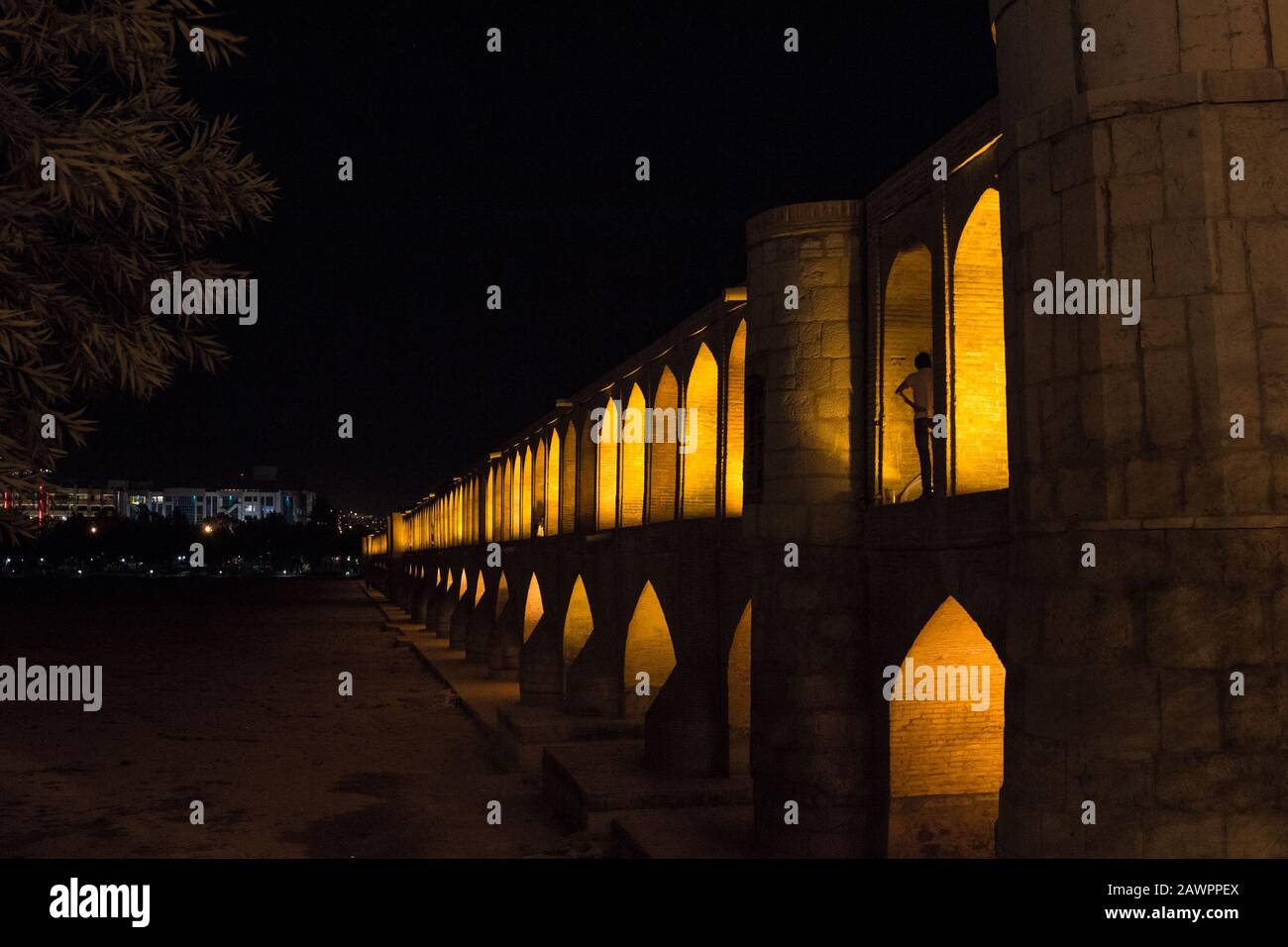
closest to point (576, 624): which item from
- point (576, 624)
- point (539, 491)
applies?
point (576, 624)

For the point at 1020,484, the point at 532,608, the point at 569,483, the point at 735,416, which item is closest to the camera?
the point at 1020,484

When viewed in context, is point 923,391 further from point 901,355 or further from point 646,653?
point 646,653

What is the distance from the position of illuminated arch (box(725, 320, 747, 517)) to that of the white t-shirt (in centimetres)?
466

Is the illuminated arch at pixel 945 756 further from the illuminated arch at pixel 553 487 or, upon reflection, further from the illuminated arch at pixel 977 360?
the illuminated arch at pixel 553 487

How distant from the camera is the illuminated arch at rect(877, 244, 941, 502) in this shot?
Result: 10.9 meters

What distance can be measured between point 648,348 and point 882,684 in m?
8.69

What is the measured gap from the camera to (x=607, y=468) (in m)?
21.2

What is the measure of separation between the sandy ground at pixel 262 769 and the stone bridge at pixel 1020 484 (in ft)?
10.8

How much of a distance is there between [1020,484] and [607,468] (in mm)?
14038

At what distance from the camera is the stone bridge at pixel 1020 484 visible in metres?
6.58

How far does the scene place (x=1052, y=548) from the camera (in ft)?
23.6

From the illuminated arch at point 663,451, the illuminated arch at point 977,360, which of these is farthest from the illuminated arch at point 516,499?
the illuminated arch at point 977,360

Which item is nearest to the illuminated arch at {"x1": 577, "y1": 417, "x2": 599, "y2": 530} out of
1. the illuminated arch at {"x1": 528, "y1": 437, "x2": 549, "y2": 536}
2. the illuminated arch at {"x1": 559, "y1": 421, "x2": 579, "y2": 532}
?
the illuminated arch at {"x1": 559, "y1": 421, "x2": 579, "y2": 532}
